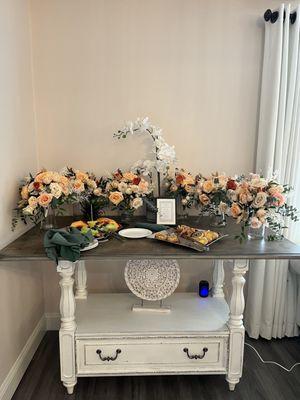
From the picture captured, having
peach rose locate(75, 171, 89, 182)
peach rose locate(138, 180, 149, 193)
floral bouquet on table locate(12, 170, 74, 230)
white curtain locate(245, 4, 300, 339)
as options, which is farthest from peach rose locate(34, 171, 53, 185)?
white curtain locate(245, 4, 300, 339)

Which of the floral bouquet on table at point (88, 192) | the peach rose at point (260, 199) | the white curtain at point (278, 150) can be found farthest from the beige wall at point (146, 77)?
the peach rose at point (260, 199)

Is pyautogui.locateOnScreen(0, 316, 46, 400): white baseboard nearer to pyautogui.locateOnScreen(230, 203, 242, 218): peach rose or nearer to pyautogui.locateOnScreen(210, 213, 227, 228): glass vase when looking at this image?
pyautogui.locateOnScreen(210, 213, 227, 228): glass vase

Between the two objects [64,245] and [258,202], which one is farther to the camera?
[258,202]

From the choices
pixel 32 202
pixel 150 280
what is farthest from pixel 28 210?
pixel 150 280

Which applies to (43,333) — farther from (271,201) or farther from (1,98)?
(271,201)

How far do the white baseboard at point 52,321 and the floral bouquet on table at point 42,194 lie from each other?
0.96 m

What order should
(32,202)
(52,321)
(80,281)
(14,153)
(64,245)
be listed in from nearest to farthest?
1. (64,245)
2. (32,202)
3. (14,153)
4. (80,281)
5. (52,321)

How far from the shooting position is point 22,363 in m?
1.91

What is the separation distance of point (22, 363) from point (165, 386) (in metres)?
0.94

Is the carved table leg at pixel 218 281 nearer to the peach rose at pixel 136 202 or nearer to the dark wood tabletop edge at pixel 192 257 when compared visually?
the dark wood tabletop edge at pixel 192 257

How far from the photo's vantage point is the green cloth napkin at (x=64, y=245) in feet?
4.76

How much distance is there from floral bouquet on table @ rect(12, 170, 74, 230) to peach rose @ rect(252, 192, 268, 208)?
1.11 meters

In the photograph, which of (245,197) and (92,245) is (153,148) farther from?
(92,245)

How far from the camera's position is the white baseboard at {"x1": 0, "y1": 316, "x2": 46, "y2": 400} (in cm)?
169
